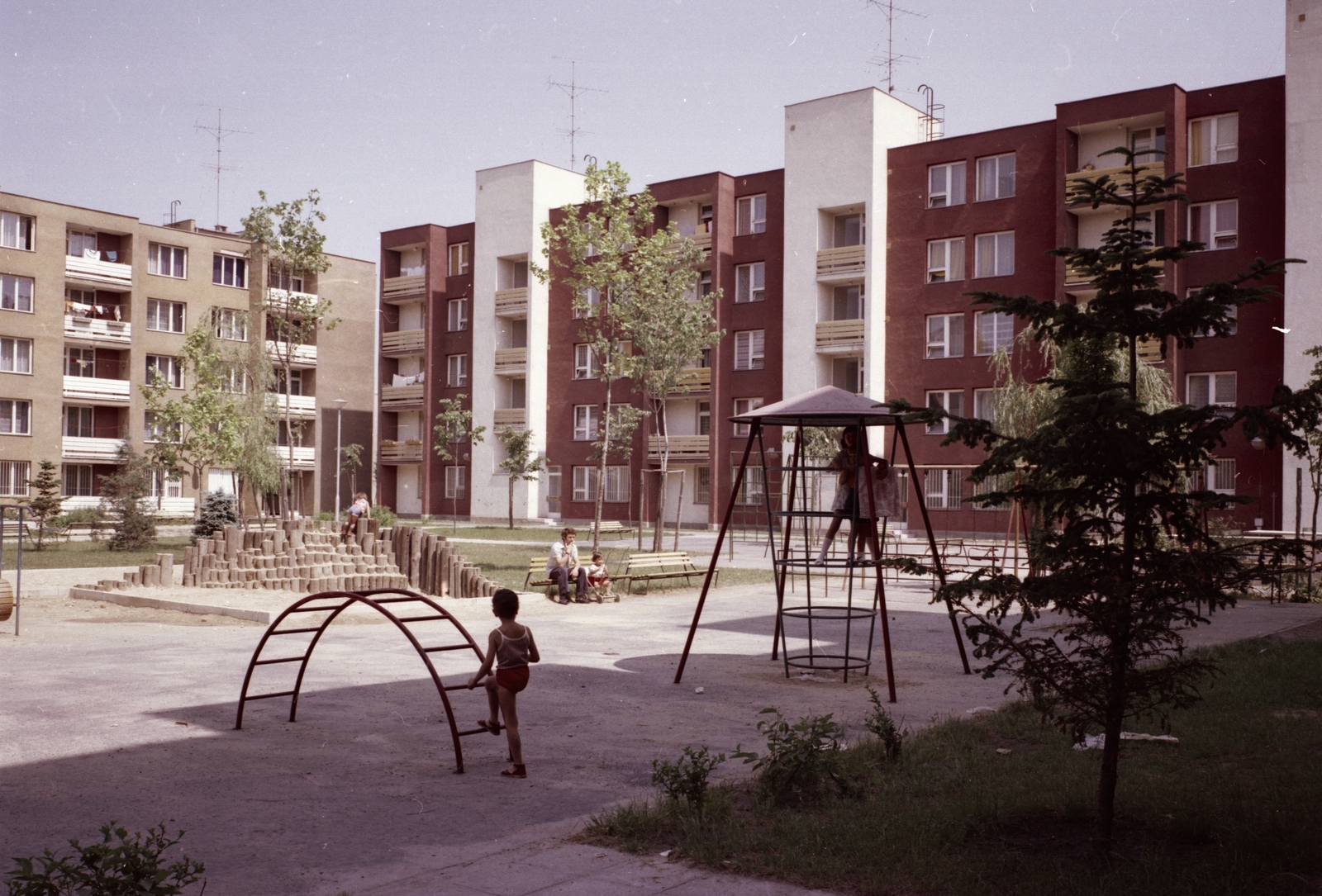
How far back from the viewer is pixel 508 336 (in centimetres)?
6569

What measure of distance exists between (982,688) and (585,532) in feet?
132

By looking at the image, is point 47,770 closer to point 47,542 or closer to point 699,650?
point 699,650

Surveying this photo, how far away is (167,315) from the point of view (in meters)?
63.0

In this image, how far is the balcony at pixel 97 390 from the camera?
5816 centimetres

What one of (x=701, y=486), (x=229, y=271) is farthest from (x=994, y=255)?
(x=229, y=271)

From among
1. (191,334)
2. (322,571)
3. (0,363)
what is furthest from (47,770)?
(0,363)

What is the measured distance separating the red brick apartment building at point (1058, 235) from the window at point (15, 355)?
129 feet

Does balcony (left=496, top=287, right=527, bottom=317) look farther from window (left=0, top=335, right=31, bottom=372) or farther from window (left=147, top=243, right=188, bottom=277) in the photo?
window (left=0, top=335, right=31, bottom=372)

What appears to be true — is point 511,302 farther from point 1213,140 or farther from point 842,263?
point 1213,140

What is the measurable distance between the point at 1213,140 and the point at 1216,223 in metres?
2.96

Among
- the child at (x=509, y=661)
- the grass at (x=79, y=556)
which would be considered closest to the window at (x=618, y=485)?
the grass at (x=79, y=556)

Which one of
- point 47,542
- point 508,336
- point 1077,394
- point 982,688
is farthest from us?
point 508,336

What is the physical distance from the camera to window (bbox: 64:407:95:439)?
5912 cm

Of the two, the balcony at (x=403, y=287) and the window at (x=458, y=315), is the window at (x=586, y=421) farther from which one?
the balcony at (x=403, y=287)
